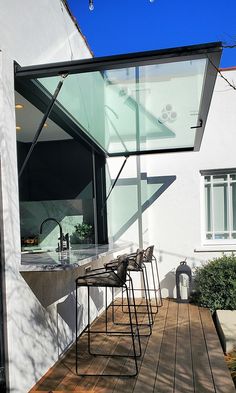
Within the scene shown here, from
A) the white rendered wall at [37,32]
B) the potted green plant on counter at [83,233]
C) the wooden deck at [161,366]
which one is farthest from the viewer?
the potted green plant on counter at [83,233]

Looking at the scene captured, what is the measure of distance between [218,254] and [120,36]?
3.70 meters

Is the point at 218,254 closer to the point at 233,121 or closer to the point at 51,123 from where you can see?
the point at 233,121

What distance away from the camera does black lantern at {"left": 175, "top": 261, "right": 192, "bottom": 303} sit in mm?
5797

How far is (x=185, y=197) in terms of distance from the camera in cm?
620

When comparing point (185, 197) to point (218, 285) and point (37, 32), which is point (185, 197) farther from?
point (37, 32)

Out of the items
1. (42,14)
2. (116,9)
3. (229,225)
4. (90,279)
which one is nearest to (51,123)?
(42,14)

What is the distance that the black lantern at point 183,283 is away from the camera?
5.80 m

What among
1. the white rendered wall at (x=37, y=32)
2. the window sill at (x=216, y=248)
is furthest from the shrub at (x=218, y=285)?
the white rendered wall at (x=37, y=32)

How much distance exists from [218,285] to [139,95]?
305 cm

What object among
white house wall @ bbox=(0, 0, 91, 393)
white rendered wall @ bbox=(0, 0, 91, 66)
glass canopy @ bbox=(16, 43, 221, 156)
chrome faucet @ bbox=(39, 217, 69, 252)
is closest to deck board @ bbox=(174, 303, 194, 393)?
white house wall @ bbox=(0, 0, 91, 393)

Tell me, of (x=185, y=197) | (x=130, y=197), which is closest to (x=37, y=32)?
(x=130, y=197)

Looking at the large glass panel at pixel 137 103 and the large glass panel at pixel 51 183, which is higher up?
the large glass panel at pixel 137 103

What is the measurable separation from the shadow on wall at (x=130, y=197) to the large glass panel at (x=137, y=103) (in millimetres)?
849

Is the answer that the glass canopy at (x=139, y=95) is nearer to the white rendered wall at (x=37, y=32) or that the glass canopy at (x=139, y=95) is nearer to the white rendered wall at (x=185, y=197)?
the white rendered wall at (x=37, y=32)
